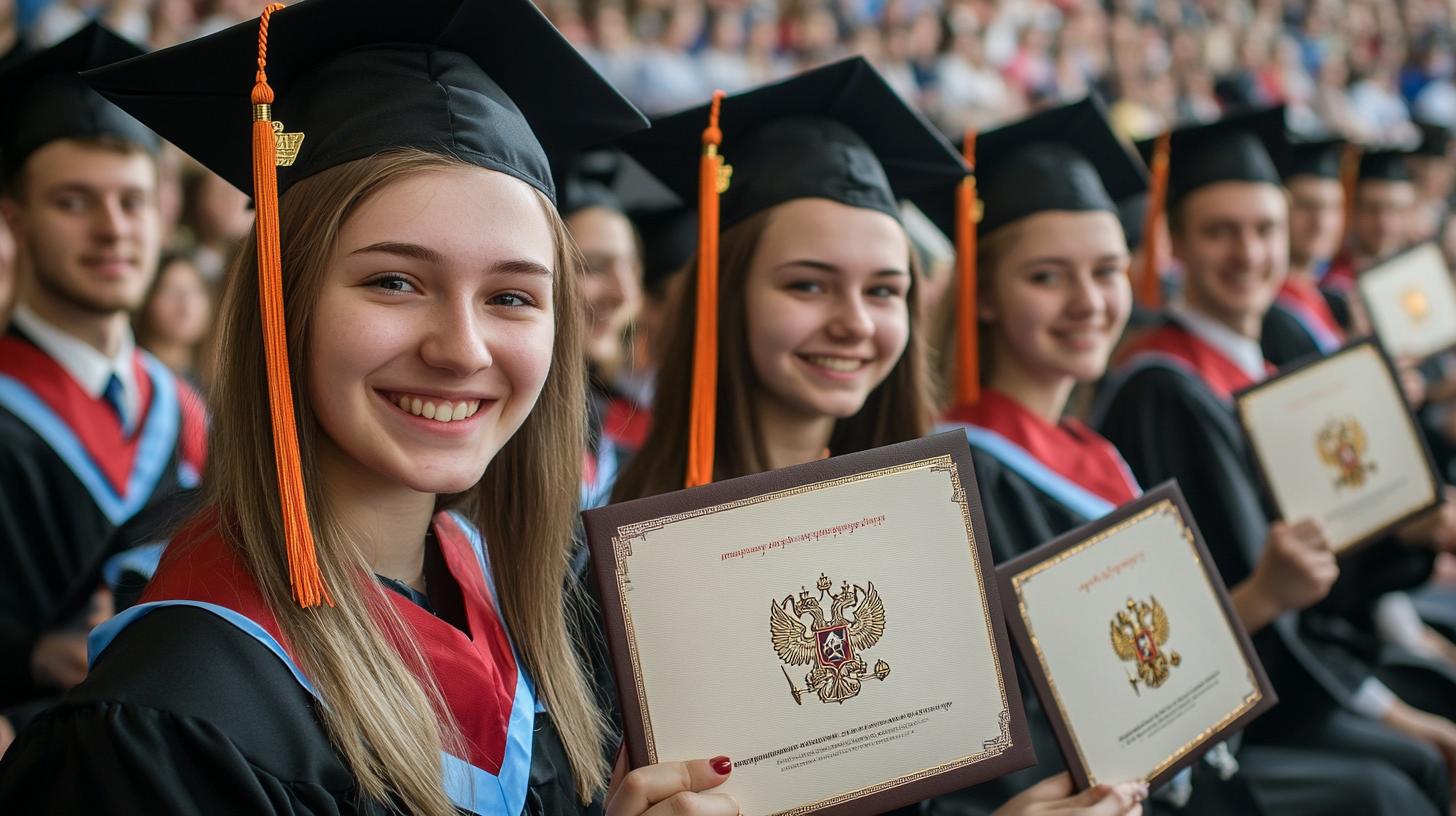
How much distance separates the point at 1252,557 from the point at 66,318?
291cm

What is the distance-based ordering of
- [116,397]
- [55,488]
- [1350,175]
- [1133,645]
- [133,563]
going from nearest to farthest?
[1133,645], [133,563], [55,488], [116,397], [1350,175]

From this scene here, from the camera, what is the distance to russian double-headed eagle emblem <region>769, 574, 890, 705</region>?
144 centimetres

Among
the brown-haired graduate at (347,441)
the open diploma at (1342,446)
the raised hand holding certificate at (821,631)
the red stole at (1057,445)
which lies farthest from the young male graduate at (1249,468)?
the brown-haired graduate at (347,441)

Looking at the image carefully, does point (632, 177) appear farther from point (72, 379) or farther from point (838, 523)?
point (838, 523)

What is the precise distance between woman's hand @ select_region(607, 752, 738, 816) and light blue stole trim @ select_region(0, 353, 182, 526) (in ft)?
6.04

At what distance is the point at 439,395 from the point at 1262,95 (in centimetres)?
1371

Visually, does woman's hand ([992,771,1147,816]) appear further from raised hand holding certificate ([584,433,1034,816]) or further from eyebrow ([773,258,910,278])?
eyebrow ([773,258,910,278])

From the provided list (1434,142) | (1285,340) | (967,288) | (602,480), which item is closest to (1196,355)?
(967,288)

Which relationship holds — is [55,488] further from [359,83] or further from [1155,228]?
[1155,228]

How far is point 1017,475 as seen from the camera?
2.49 m

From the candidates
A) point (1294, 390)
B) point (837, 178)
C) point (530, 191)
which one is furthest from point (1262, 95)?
point (530, 191)

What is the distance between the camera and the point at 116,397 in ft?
9.44

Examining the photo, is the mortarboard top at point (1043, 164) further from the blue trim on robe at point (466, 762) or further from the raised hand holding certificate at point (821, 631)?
the blue trim on robe at point (466, 762)

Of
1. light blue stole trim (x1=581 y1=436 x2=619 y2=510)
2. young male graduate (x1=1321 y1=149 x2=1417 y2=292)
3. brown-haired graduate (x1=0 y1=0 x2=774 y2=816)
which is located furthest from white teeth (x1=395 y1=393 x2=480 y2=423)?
young male graduate (x1=1321 y1=149 x2=1417 y2=292)
